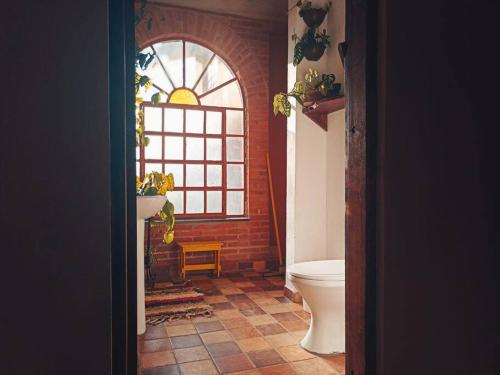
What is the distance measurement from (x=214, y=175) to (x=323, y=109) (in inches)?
71.7

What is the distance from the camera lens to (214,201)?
452 cm

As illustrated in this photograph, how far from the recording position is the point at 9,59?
841mm

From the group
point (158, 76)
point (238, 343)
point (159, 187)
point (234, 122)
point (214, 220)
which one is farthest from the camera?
point (234, 122)

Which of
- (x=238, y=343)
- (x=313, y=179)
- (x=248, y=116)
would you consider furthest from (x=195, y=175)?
(x=238, y=343)

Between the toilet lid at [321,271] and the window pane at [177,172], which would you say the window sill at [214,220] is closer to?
the window pane at [177,172]

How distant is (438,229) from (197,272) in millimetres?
3418

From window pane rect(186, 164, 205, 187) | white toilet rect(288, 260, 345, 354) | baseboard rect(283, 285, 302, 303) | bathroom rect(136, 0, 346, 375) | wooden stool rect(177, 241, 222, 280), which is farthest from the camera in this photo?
window pane rect(186, 164, 205, 187)

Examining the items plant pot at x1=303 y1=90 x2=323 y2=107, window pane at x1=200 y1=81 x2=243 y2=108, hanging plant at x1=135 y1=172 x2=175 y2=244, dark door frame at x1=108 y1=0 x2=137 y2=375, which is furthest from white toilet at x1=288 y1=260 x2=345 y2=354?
window pane at x1=200 y1=81 x2=243 y2=108

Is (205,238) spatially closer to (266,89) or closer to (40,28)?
(266,89)

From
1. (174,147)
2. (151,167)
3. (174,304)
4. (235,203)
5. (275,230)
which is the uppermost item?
(174,147)

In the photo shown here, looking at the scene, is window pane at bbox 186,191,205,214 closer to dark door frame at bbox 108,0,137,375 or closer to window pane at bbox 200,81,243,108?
window pane at bbox 200,81,243,108

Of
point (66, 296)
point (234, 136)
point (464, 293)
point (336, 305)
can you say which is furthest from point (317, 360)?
point (234, 136)

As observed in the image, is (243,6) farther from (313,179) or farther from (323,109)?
(313,179)

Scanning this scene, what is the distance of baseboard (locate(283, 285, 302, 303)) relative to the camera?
335cm
